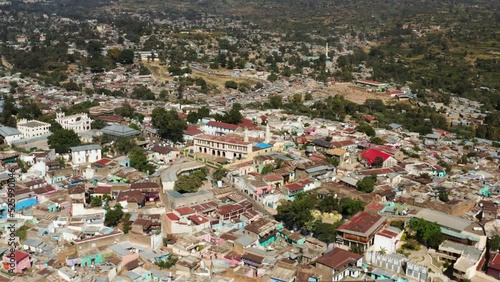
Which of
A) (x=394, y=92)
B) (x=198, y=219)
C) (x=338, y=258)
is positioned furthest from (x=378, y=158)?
(x=394, y=92)

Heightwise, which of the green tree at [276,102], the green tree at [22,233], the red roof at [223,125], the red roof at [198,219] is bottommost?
the green tree at [276,102]

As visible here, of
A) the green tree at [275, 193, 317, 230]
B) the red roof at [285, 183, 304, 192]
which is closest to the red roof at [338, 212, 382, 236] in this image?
the green tree at [275, 193, 317, 230]

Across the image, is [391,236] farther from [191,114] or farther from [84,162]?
[191,114]

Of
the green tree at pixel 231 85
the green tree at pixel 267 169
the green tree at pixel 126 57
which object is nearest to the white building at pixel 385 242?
the green tree at pixel 267 169

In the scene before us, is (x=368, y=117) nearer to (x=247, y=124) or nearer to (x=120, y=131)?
(x=247, y=124)

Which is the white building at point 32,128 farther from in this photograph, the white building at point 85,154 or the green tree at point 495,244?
the green tree at point 495,244

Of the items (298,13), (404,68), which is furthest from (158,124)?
(298,13)
